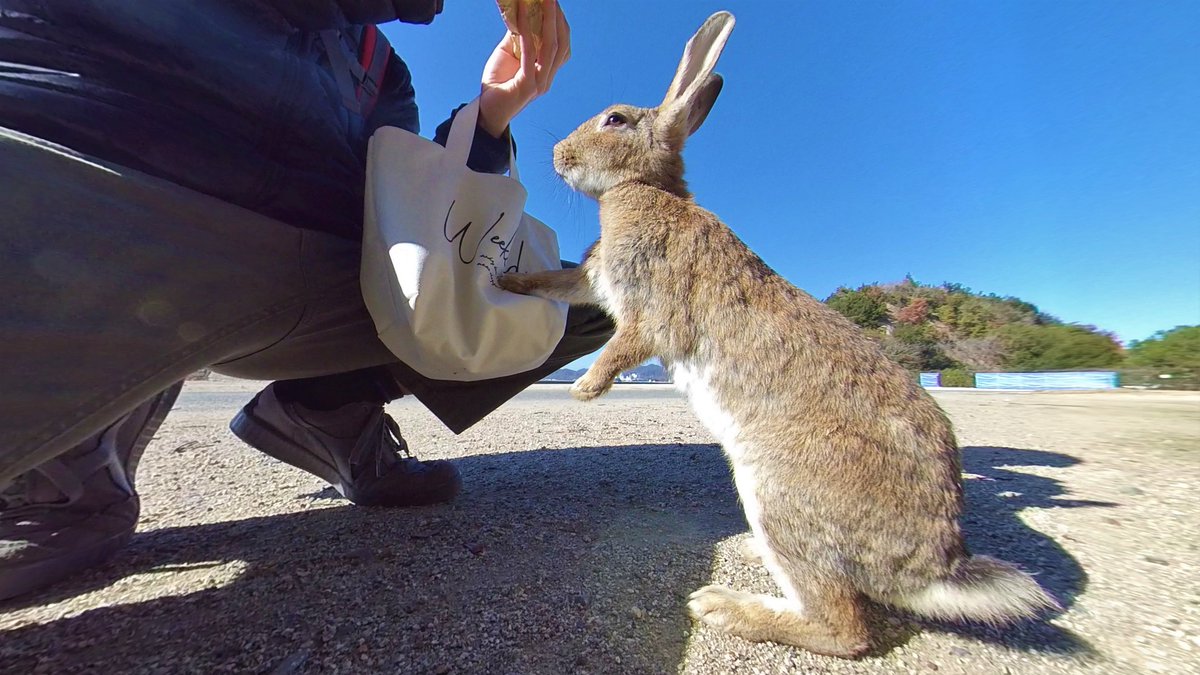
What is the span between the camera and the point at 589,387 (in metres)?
2.03

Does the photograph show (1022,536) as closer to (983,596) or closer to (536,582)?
(983,596)

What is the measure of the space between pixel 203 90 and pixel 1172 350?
22703mm

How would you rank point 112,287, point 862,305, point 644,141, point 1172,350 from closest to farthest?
1. point 112,287
2. point 644,141
3. point 1172,350
4. point 862,305

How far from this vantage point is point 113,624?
131 centimetres

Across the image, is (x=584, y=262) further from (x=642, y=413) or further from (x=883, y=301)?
(x=883, y=301)

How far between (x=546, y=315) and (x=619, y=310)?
0.35 metres

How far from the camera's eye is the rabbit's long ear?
233cm

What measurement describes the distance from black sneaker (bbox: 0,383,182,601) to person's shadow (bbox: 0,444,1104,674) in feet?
0.23

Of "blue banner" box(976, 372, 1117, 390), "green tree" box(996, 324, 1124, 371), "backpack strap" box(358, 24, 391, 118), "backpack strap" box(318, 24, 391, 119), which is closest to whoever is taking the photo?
"backpack strap" box(318, 24, 391, 119)

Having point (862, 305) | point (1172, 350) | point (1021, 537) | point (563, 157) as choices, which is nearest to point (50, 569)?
point (563, 157)

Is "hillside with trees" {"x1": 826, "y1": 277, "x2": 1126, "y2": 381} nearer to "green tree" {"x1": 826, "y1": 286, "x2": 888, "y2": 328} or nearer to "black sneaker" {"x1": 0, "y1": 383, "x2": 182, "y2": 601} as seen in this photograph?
"green tree" {"x1": 826, "y1": 286, "x2": 888, "y2": 328}

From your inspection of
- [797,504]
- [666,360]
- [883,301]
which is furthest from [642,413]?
[883,301]

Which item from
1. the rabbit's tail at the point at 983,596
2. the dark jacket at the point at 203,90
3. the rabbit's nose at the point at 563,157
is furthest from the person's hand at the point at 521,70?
the rabbit's tail at the point at 983,596

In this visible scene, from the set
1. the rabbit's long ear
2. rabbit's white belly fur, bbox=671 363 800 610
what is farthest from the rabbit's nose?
rabbit's white belly fur, bbox=671 363 800 610
